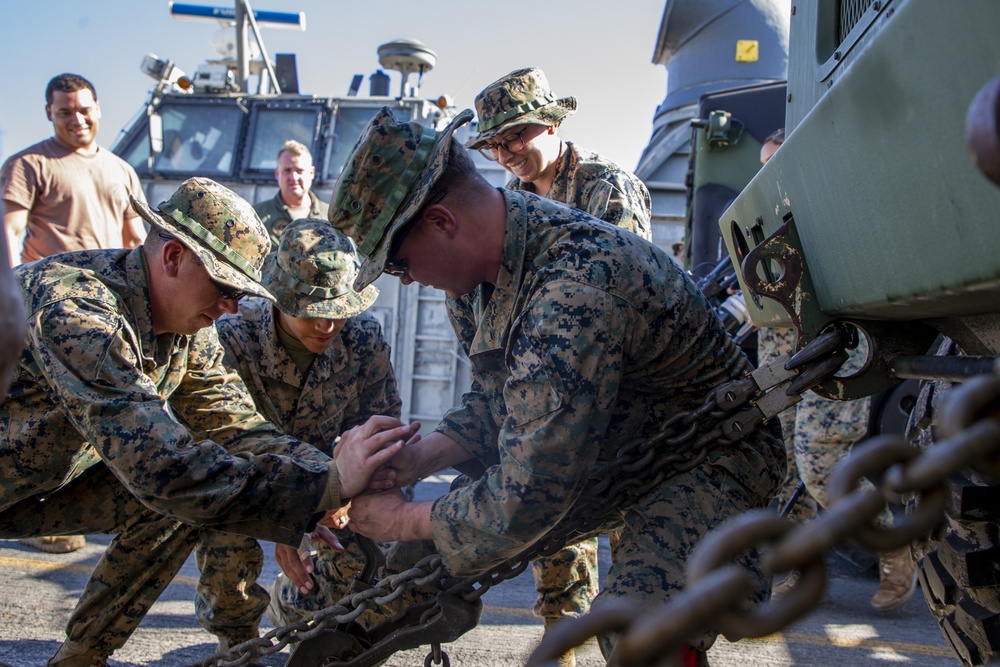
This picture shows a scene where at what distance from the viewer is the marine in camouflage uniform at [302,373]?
3.46 m

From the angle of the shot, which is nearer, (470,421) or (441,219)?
(441,219)

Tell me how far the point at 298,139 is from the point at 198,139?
1.21 m

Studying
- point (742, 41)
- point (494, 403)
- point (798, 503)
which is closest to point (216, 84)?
point (742, 41)

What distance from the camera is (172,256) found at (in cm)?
293

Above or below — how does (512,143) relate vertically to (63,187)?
above

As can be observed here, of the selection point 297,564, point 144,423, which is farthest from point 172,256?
point 297,564

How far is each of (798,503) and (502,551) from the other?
319 centimetres

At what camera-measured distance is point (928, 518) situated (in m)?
0.84

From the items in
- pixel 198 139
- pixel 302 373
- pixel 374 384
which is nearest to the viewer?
pixel 302 373

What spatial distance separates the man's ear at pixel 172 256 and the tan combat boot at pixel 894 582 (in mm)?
3328

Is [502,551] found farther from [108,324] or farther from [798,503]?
[798,503]

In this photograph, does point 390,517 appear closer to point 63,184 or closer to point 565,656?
point 565,656

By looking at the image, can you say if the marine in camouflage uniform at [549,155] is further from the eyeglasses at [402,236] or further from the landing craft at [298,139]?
the landing craft at [298,139]

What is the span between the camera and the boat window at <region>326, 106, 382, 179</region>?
9672 mm
